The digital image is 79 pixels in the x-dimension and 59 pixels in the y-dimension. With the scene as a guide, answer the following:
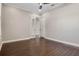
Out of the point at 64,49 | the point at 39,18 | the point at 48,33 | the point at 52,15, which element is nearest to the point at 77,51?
the point at 64,49

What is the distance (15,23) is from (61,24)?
73cm

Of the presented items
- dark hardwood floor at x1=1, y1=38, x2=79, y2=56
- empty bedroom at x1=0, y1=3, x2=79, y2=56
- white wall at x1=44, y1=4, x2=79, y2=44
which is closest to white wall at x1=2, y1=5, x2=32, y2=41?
empty bedroom at x1=0, y1=3, x2=79, y2=56

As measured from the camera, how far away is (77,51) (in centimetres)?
143

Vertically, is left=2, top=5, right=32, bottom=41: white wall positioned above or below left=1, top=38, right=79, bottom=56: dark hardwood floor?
above

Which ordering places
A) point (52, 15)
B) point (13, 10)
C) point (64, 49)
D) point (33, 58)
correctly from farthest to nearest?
point (64, 49) < point (52, 15) < point (13, 10) < point (33, 58)

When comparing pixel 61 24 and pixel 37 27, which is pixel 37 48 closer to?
pixel 37 27

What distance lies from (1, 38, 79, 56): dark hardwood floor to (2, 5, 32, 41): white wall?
128 millimetres

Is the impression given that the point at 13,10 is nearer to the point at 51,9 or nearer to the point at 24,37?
the point at 24,37

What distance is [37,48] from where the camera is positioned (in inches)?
60.7

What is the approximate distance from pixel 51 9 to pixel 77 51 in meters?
0.81

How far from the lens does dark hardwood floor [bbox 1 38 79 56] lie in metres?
1.36

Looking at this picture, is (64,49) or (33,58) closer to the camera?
(33,58)

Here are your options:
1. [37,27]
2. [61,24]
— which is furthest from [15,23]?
[61,24]

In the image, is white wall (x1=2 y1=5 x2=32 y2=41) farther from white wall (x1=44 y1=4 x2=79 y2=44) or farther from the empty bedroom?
white wall (x1=44 y1=4 x2=79 y2=44)
